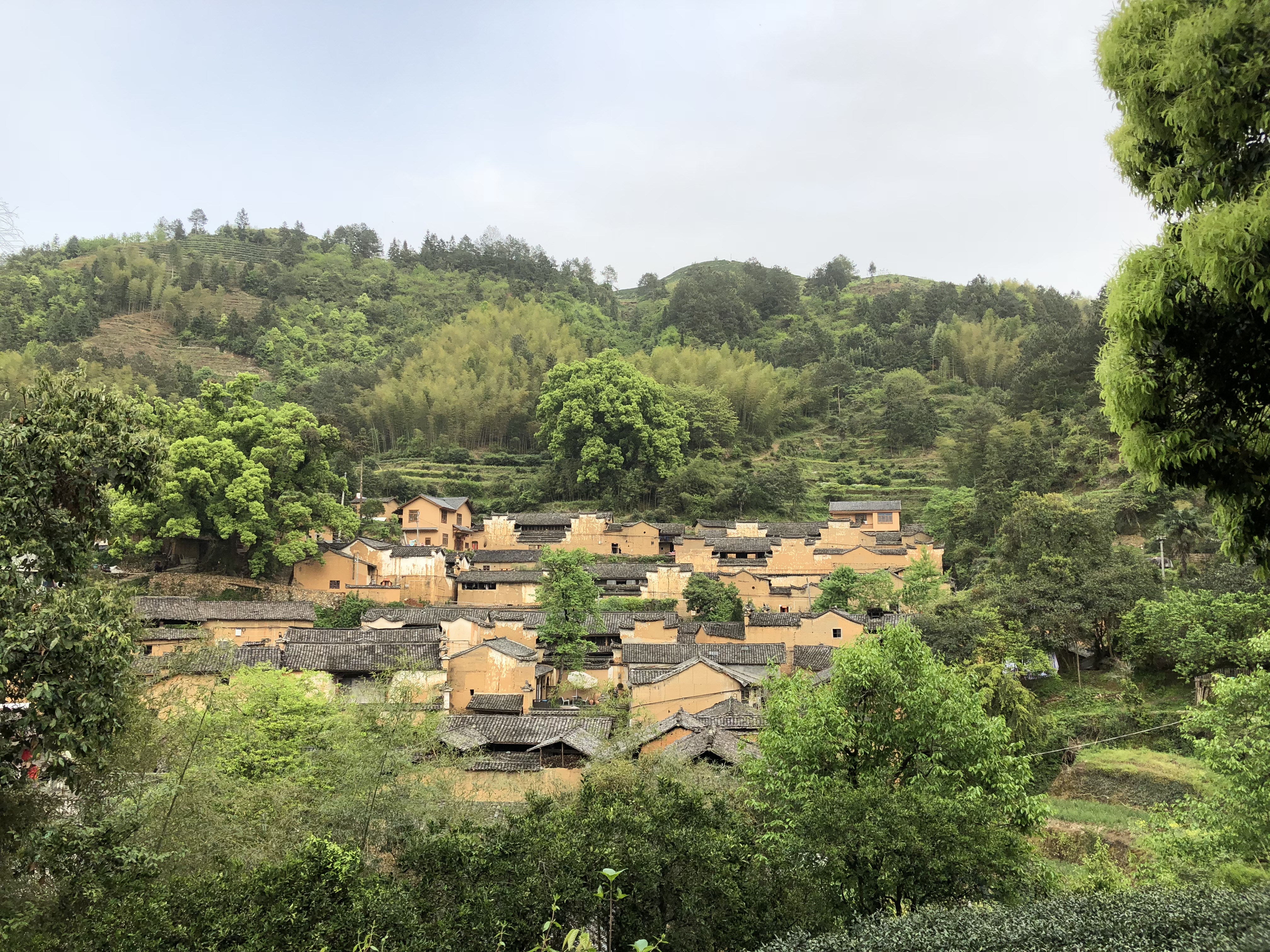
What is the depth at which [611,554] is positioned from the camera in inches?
1524

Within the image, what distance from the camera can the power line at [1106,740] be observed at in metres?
20.0

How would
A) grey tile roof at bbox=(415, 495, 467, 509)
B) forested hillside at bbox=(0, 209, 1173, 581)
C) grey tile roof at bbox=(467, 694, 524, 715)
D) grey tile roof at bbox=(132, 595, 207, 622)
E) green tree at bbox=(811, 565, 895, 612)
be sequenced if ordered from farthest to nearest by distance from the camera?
1. forested hillside at bbox=(0, 209, 1173, 581)
2. grey tile roof at bbox=(415, 495, 467, 509)
3. green tree at bbox=(811, 565, 895, 612)
4. grey tile roof at bbox=(132, 595, 207, 622)
5. grey tile roof at bbox=(467, 694, 524, 715)

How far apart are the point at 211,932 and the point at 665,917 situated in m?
4.27

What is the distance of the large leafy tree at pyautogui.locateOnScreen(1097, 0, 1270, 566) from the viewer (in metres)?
4.59

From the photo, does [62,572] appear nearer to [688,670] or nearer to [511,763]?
[511,763]

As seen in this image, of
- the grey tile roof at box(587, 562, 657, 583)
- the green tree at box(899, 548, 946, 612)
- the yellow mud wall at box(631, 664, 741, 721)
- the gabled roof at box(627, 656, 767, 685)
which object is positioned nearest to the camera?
the yellow mud wall at box(631, 664, 741, 721)

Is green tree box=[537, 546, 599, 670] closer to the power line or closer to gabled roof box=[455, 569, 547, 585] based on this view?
gabled roof box=[455, 569, 547, 585]

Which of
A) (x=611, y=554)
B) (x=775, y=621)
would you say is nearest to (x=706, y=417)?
(x=611, y=554)

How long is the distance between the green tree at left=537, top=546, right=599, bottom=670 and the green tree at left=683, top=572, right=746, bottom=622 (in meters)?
3.50

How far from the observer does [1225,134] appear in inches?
189

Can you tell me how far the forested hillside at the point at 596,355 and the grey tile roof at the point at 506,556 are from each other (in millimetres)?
8708

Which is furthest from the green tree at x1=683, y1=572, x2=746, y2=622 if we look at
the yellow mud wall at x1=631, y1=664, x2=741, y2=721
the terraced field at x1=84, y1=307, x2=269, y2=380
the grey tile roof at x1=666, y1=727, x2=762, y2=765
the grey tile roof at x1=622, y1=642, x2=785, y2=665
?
the terraced field at x1=84, y1=307, x2=269, y2=380

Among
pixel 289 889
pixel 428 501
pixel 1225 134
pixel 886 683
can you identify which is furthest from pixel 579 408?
pixel 1225 134

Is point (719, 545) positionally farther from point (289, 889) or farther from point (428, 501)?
point (289, 889)
